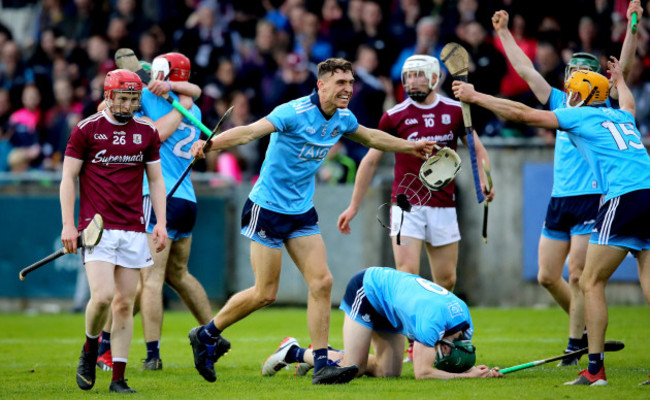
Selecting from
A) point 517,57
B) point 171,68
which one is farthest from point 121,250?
point 517,57

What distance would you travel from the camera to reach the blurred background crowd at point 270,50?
14.8m

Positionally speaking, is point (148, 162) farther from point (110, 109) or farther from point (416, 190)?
point (416, 190)

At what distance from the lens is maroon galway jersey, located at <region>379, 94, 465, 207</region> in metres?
9.21

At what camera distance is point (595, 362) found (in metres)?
7.09

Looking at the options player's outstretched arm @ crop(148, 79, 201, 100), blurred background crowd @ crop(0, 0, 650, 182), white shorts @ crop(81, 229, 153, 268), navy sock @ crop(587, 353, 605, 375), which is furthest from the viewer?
blurred background crowd @ crop(0, 0, 650, 182)

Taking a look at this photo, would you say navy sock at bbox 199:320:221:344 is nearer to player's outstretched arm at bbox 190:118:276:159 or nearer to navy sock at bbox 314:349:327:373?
navy sock at bbox 314:349:327:373

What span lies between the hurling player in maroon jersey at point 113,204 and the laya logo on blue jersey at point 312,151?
117 cm

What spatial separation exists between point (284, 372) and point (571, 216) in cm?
288

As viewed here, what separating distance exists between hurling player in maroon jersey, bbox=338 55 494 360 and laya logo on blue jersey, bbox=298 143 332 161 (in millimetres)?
1286

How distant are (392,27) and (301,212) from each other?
367 inches

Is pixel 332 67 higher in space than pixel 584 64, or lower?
lower

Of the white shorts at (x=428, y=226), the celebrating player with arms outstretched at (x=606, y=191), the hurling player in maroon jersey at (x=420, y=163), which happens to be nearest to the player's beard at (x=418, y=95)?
the hurling player in maroon jersey at (x=420, y=163)

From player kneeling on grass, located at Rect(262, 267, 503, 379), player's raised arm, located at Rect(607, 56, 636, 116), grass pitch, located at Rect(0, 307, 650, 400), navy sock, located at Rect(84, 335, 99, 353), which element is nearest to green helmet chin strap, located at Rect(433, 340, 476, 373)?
player kneeling on grass, located at Rect(262, 267, 503, 379)

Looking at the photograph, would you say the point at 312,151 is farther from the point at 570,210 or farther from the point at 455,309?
the point at 570,210
